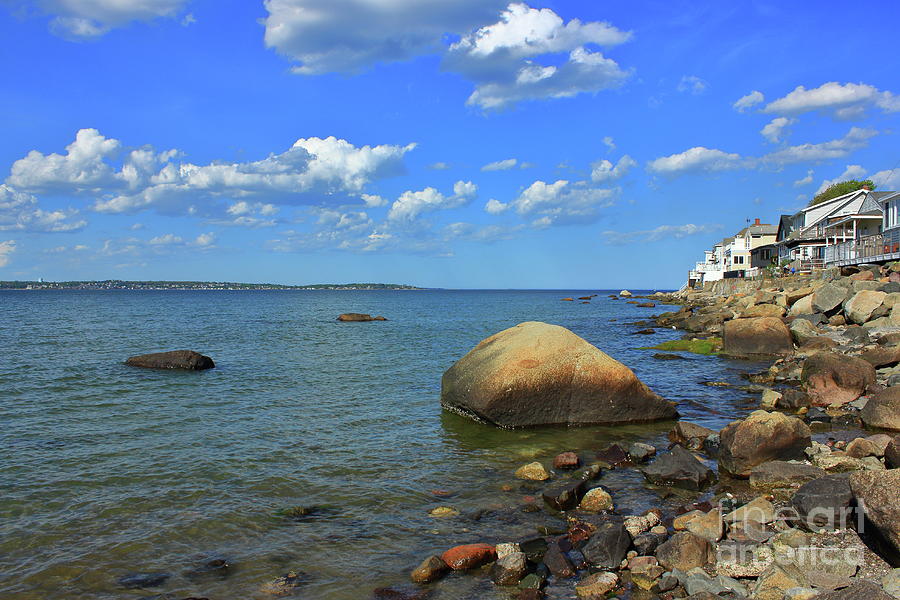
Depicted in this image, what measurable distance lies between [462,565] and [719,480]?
5.82 metres

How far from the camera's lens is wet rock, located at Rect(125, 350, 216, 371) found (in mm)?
25344

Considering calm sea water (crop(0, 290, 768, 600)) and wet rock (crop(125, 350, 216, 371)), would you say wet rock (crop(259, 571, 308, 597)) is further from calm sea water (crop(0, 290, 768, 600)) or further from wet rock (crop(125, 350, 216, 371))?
wet rock (crop(125, 350, 216, 371))

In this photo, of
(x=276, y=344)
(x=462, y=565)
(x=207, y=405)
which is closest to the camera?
(x=462, y=565)

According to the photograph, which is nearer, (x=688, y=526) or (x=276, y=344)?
(x=688, y=526)

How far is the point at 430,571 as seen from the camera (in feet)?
24.7

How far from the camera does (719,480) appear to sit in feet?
35.6

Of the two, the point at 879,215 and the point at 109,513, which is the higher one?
the point at 879,215

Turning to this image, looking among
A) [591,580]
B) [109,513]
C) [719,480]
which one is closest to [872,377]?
[719,480]

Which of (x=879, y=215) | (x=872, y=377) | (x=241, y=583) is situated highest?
(x=879, y=215)

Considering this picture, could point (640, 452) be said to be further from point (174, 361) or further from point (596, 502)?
point (174, 361)

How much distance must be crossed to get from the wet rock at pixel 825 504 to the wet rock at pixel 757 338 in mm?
19659

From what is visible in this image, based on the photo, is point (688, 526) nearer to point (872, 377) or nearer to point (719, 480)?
point (719, 480)

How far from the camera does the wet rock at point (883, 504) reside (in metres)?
6.45

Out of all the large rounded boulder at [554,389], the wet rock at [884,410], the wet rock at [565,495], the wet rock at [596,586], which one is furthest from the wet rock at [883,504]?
the large rounded boulder at [554,389]
